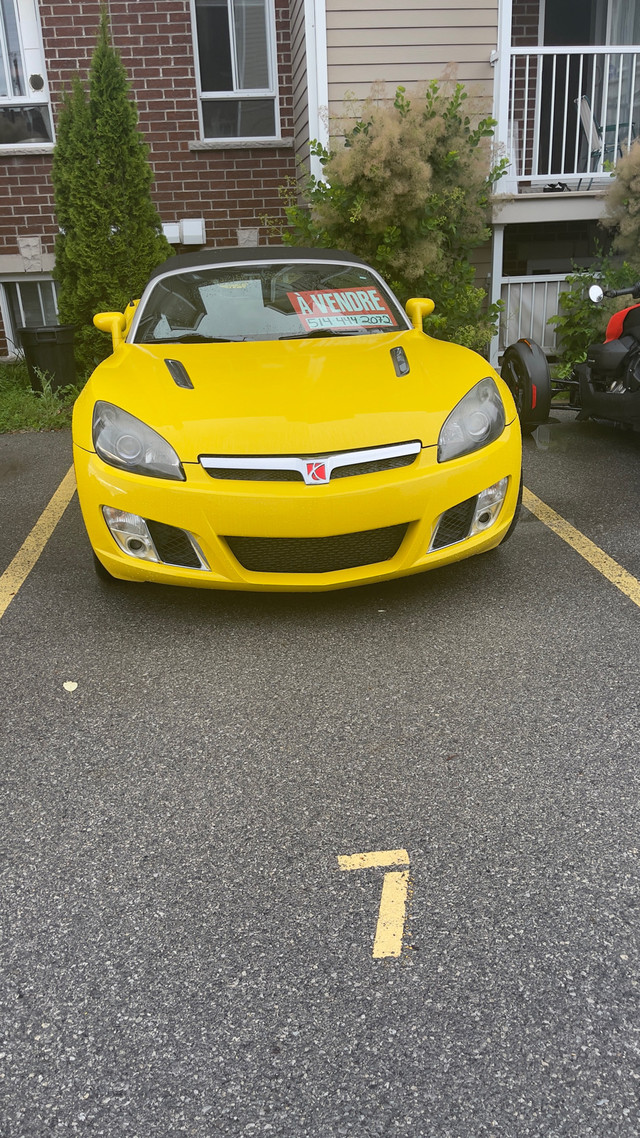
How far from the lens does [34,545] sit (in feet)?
14.6

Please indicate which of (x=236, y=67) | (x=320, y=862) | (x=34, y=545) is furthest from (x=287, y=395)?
(x=236, y=67)

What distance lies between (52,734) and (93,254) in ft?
21.4

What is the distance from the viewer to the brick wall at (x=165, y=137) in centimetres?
921

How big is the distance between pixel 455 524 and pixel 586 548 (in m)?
1.03

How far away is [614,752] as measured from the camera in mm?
2502

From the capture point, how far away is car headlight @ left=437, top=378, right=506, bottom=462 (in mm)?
3318

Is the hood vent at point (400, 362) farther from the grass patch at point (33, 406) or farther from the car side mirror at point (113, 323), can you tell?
the grass patch at point (33, 406)

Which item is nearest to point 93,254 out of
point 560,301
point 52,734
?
point 560,301

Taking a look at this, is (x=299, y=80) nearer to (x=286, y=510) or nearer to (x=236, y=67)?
(x=236, y=67)

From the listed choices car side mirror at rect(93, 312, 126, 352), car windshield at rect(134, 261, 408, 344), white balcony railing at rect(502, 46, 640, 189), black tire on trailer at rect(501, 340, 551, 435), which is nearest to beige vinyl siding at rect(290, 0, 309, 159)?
white balcony railing at rect(502, 46, 640, 189)

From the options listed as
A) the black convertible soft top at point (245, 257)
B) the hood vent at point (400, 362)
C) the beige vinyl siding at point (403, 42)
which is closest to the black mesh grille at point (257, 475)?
the hood vent at point (400, 362)

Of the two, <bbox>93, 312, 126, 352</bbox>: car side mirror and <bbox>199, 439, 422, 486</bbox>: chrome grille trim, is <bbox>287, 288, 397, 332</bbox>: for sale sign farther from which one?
<bbox>199, 439, 422, 486</bbox>: chrome grille trim

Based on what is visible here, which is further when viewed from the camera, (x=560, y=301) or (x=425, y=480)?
(x=560, y=301)

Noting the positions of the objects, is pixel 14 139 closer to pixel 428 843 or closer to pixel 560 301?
pixel 560 301
